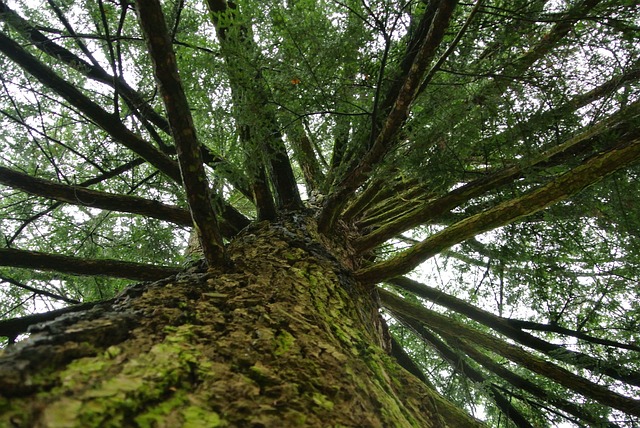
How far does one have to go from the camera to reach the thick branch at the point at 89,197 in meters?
2.17

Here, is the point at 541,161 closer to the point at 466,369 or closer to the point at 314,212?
the point at 314,212

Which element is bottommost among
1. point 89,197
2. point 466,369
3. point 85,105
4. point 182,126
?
point 466,369

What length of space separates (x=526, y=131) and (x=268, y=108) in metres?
1.49

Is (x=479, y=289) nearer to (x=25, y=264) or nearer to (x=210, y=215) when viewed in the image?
(x=210, y=215)

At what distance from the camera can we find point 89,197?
7.55ft

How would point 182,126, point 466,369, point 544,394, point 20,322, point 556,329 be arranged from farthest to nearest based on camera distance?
point 466,369 < point 544,394 < point 556,329 < point 20,322 < point 182,126

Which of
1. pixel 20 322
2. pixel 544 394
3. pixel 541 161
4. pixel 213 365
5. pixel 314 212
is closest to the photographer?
pixel 213 365

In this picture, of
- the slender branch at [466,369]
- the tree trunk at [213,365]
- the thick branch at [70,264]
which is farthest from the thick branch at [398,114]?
the slender branch at [466,369]

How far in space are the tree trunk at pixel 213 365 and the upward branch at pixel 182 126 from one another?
0.17m

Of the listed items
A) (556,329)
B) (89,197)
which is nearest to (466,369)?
(556,329)

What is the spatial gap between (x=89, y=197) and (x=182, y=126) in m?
1.30

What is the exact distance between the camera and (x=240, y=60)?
1.96 meters

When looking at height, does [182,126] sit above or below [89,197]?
below

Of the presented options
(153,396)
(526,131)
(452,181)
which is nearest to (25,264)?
(153,396)
